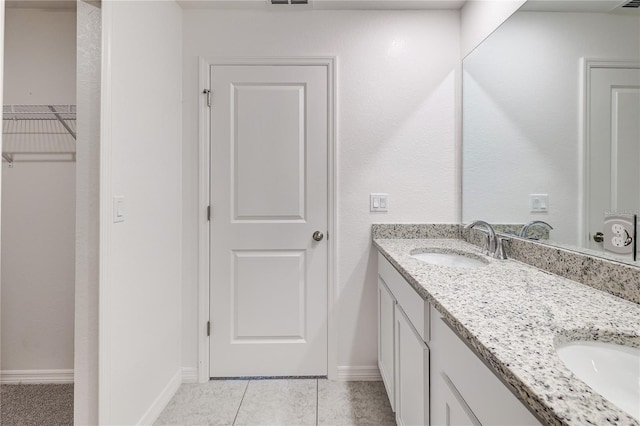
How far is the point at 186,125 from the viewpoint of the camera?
196cm

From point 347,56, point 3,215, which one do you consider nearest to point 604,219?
point 347,56

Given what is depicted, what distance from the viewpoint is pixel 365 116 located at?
6.48ft

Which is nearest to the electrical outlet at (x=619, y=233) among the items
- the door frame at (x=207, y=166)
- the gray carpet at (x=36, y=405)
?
the door frame at (x=207, y=166)

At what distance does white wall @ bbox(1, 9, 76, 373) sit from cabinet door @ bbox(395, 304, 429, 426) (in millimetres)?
2054

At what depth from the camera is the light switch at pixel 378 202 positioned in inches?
77.9

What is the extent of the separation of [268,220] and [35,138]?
5.14 feet

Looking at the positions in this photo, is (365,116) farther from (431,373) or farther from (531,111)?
(431,373)

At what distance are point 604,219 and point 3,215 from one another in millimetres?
3102

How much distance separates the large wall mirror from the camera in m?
0.93

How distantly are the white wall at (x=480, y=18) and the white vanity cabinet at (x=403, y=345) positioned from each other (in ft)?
4.59

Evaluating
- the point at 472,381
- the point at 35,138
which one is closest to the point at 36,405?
the point at 35,138

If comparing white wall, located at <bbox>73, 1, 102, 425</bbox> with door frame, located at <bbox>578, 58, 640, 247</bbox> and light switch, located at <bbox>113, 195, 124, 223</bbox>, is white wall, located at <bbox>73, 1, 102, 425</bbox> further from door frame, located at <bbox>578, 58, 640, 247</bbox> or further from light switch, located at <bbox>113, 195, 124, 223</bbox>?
door frame, located at <bbox>578, 58, 640, 247</bbox>

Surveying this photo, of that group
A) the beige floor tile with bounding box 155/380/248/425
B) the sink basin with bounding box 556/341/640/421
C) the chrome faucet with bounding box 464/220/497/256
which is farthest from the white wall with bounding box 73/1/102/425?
the chrome faucet with bounding box 464/220/497/256

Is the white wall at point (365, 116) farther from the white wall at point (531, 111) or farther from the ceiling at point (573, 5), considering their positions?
the ceiling at point (573, 5)
